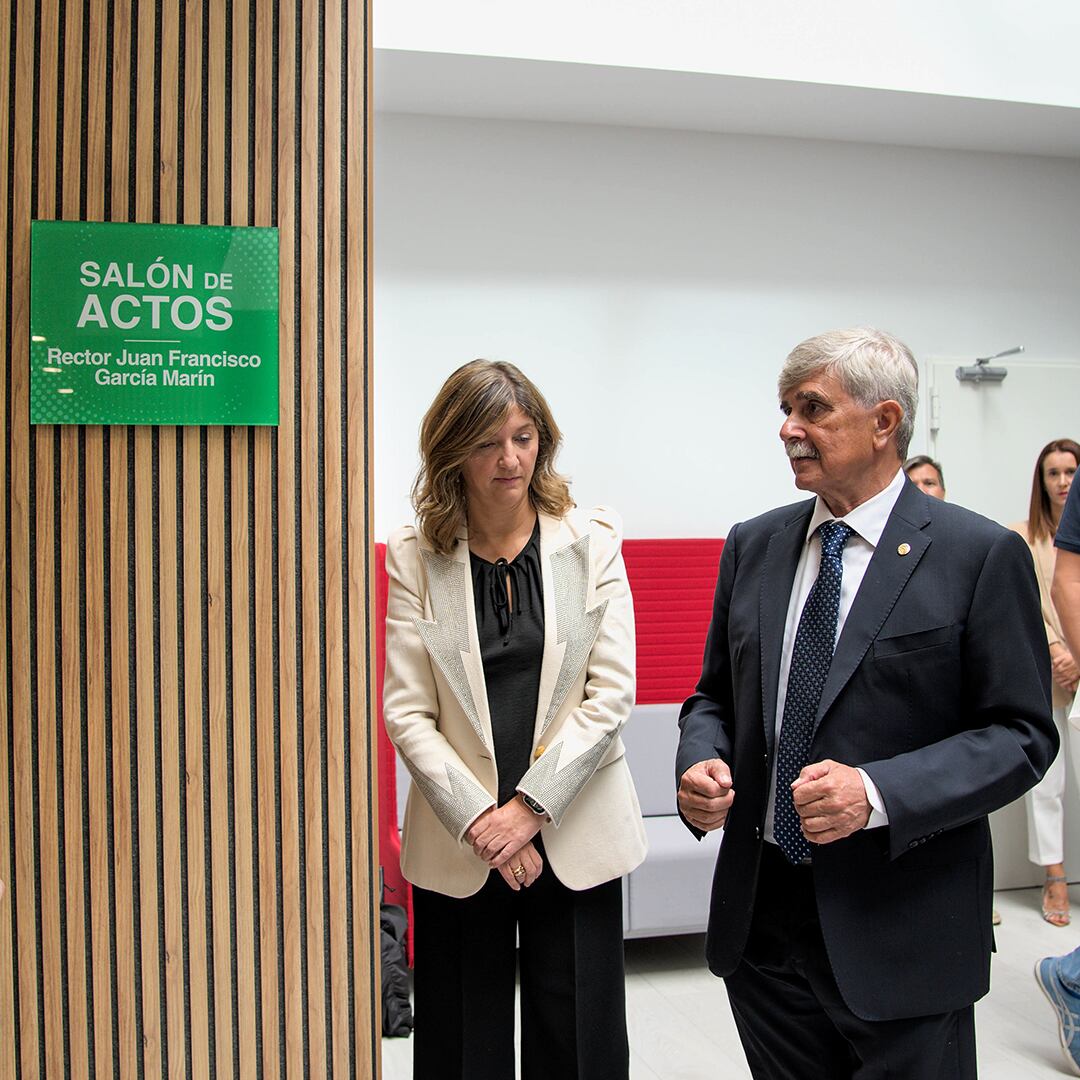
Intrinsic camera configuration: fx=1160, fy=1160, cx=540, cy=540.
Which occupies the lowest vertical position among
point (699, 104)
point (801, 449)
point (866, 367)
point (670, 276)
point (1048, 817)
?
point (1048, 817)

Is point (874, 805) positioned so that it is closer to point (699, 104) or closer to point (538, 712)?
point (538, 712)

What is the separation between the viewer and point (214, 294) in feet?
7.19

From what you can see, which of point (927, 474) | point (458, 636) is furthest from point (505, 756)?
point (927, 474)

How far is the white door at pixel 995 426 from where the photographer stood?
537 cm

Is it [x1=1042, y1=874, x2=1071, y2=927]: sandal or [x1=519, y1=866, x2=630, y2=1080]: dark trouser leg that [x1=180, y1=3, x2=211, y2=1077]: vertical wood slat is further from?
[x1=1042, y1=874, x2=1071, y2=927]: sandal

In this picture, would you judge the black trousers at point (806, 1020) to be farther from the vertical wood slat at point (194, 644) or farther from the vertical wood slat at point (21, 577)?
the vertical wood slat at point (21, 577)

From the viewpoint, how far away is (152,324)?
2164 millimetres

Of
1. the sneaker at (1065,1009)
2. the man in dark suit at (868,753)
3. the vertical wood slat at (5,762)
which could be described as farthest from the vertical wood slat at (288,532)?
the sneaker at (1065,1009)

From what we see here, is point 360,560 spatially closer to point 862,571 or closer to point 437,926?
point 437,926

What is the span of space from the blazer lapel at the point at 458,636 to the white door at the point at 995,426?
361cm

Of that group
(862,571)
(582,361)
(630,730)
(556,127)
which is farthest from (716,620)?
(556,127)

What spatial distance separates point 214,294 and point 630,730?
113 inches

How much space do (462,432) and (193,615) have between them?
0.63 meters

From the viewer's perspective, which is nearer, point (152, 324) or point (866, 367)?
point (866, 367)
